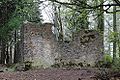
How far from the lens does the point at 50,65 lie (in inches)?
663

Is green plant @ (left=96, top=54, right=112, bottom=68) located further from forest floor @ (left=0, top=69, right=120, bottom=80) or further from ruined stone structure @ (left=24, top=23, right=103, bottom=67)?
forest floor @ (left=0, top=69, right=120, bottom=80)

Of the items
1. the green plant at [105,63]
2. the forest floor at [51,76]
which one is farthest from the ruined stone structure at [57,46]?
the forest floor at [51,76]

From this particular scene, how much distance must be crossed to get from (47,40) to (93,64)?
3.29 meters

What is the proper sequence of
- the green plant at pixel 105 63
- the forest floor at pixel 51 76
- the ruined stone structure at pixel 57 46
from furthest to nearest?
the ruined stone structure at pixel 57 46 → the green plant at pixel 105 63 → the forest floor at pixel 51 76

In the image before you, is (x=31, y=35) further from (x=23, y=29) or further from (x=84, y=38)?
(x=84, y=38)

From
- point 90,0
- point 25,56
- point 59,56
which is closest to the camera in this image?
point 90,0

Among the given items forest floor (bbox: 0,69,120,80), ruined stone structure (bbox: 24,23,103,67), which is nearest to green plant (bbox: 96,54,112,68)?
ruined stone structure (bbox: 24,23,103,67)

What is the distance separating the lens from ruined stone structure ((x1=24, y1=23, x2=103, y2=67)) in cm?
1653

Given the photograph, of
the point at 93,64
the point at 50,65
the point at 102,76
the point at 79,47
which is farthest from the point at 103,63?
the point at 102,76

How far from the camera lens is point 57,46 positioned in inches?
687

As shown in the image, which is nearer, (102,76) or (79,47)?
(102,76)

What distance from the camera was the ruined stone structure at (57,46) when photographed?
1653cm

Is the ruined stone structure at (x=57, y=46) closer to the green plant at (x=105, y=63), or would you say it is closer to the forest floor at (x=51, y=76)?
the green plant at (x=105, y=63)

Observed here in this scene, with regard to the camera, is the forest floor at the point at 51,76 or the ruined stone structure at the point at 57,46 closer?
the forest floor at the point at 51,76
